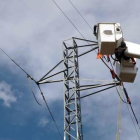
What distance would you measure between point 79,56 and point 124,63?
2.86 meters

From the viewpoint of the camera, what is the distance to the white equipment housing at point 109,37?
8.22m

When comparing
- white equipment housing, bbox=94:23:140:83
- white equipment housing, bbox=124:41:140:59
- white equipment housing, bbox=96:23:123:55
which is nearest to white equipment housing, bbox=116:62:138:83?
white equipment housing, bbox=94:23:140:83

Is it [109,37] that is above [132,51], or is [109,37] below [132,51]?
above

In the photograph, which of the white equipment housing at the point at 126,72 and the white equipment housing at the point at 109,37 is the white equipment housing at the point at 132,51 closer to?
the white equipment housing at the point at 109,37

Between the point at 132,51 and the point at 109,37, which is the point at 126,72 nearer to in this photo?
the point at 132,51

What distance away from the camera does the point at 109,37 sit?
27.2 ft

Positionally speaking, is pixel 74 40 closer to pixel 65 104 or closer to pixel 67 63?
pixel 67 63

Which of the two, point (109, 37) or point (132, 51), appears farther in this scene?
point (132, 51)

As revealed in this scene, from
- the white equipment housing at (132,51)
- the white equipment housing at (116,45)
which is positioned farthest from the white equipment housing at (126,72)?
the white equipment housing at (132,51)

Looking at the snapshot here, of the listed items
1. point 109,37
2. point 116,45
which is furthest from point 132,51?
point 109,37

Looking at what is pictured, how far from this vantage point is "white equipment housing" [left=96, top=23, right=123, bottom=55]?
8.22 m

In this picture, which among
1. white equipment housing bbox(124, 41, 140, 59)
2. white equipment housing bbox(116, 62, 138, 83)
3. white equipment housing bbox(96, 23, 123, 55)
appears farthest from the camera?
white equipment housing bbox(116, 62, 138, 83)

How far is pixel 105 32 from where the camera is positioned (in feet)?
27.7

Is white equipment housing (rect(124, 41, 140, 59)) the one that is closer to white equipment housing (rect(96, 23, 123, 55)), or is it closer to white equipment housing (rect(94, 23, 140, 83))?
white equipment housing (rect(94, 23, 140, 83))
